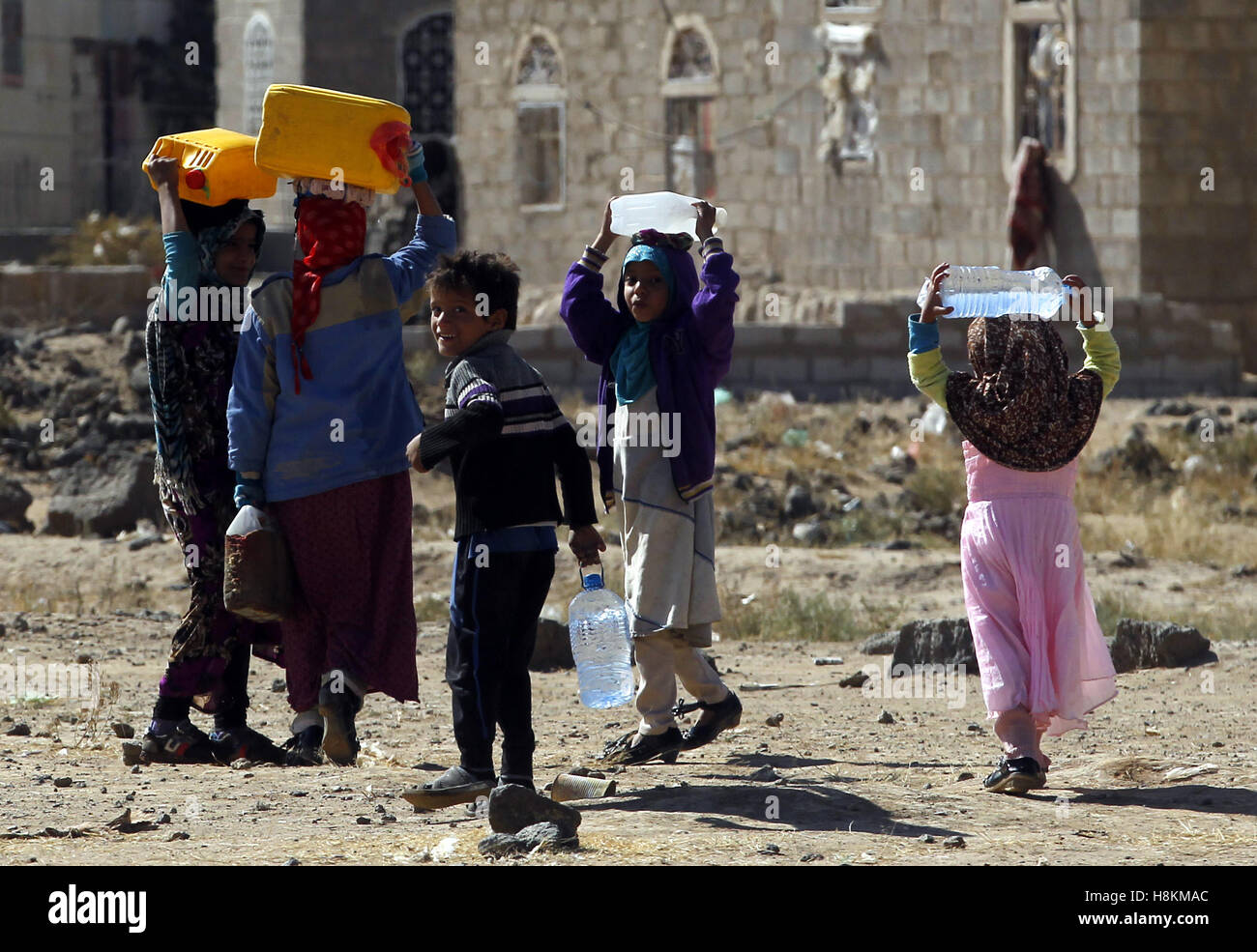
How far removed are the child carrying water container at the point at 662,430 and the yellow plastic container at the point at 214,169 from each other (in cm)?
99

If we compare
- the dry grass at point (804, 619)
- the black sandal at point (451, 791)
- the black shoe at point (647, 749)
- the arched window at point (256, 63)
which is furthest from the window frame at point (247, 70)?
the black sandal at point (451, 791)

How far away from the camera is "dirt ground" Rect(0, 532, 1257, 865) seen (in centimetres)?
473

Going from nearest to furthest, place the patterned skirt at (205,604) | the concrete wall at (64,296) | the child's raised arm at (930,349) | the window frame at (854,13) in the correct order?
the child's raised arm at (930,349)
the patterned skirt at (205,604)
the window frame at (854,13)
the concrete wall at (64,296)

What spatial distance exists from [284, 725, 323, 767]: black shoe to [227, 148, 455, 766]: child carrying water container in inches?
10.5

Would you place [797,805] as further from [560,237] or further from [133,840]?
[560,237]

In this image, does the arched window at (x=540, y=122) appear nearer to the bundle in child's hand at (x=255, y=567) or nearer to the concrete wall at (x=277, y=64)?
the concrete wall at (x=277, y=64)

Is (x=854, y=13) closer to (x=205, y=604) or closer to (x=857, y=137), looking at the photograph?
(x=857, y=137)

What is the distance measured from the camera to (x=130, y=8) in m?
28.9

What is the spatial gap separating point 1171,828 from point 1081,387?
1.30 metres

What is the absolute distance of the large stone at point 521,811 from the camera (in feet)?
15.4

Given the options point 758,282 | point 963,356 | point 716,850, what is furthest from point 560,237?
point 716,850

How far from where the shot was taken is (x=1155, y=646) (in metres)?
7.78

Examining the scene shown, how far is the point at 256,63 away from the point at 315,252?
22.1m

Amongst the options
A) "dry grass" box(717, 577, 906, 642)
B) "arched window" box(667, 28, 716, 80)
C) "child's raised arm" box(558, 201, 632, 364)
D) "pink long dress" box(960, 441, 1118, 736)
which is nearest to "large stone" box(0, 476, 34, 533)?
"dry grass" box(717, 577, 906, 642)
